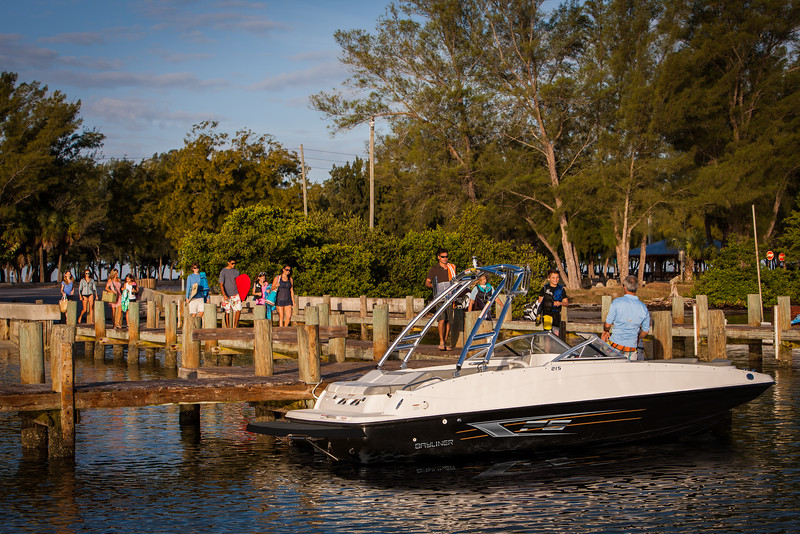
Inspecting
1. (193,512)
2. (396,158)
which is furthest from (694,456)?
(396,158)

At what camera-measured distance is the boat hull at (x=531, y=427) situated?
1170 centimetres

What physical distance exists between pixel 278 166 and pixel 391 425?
189 ft

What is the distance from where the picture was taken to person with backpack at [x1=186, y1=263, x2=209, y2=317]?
23.1 meters

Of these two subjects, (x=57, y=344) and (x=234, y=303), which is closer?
(x=57, y=344)

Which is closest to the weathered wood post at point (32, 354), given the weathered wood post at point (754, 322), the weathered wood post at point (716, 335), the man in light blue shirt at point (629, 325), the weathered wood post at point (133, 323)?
the man in light blue shirt at point (629, 325)

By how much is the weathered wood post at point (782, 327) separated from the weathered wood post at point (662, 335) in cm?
451

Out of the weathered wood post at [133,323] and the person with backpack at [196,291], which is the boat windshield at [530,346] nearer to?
the person with backpack at [196,291]

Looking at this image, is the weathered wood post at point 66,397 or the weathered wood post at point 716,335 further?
the weathered wood post at point 716,335

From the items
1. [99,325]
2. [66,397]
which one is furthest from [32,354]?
[99,325]

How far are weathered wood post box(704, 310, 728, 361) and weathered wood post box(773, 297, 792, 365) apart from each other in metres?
3.81

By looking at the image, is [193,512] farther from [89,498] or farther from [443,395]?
[443,395]

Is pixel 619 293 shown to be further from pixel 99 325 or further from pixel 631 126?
pixel 99 325

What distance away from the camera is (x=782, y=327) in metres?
21.8

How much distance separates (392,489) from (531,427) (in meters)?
2.34
